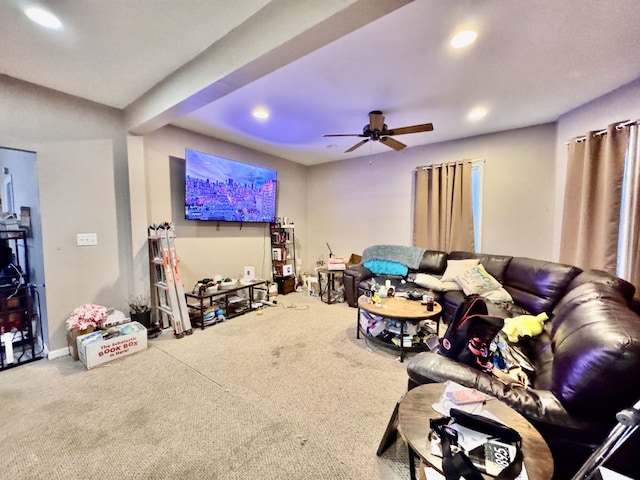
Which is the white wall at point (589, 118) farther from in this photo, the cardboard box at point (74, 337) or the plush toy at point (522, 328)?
the cardboard box at point (74, 337)

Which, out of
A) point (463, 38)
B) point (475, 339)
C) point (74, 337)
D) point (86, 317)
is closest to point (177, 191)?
point (86, 317)

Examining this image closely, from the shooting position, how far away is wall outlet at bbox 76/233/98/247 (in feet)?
8.88

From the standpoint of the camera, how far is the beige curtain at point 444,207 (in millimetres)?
3908

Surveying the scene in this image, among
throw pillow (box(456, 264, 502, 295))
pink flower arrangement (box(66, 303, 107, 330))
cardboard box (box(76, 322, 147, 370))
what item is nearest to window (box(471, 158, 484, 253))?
throw pillow (box(456, 264, 502, 295))

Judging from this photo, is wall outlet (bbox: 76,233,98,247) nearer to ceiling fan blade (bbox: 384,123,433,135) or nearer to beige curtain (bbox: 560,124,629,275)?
ceiling fan blade (bbox: 384,123,433,135)

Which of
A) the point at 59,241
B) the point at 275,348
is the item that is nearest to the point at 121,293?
the point at 59,241

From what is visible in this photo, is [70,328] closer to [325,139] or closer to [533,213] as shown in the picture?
[325,139]

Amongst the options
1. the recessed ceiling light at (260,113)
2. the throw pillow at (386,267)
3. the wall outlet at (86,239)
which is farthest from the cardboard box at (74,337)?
the throw pillow at (386,267)

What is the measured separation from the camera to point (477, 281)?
3.18m

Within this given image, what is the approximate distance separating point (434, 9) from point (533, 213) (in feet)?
10.3

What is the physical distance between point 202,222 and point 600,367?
417 centimetres

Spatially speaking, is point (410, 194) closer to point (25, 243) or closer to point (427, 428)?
point (427, 428)

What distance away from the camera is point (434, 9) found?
1.55 meters

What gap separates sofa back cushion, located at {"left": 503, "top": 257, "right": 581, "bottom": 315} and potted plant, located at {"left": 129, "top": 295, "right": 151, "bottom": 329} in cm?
426
